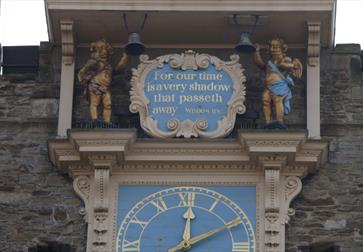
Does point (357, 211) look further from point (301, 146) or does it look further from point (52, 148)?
point (52, 148)

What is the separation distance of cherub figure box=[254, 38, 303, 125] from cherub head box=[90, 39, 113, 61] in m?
1.62

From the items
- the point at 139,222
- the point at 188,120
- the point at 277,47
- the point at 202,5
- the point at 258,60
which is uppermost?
the point at 202,5

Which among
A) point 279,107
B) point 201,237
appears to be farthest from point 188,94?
point 201,237

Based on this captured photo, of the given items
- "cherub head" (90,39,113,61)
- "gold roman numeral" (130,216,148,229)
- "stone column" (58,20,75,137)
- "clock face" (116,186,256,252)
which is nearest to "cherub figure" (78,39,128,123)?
"cherub head" (90,39,113,61)

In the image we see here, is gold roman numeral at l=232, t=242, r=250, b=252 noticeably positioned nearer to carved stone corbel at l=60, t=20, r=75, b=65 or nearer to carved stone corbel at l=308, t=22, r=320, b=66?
carved stone corbel at l=308, t=22, r=320, b=66

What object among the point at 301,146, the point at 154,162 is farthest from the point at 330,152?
the point at 154,162

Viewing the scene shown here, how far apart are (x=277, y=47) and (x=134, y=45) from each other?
1577 mm

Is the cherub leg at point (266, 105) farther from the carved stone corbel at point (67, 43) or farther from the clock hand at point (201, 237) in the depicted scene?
the carved stone corbel at point (67, 43)

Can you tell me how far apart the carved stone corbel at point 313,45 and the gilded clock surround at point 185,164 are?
1141mm

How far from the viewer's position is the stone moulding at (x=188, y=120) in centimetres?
1958

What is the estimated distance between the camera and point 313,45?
2011 cm

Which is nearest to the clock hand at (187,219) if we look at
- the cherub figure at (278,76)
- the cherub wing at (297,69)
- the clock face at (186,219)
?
the clock face at (186,219)

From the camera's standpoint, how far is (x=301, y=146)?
19375 millimetres

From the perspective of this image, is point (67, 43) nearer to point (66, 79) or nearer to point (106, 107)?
point (66, 79)
